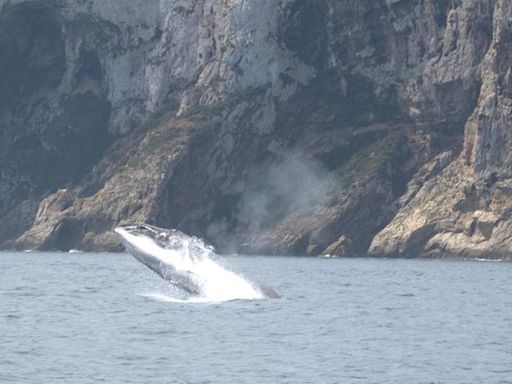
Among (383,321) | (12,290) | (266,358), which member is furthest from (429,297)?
(266,358)

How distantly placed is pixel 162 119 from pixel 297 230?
3068cm

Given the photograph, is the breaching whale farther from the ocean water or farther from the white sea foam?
the ocean water

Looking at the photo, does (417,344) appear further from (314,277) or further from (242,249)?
(242,249)

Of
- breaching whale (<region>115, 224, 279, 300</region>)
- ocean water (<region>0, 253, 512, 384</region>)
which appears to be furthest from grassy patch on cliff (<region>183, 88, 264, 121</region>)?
breaching whale (<region>115, 224, 279, 300</region>)

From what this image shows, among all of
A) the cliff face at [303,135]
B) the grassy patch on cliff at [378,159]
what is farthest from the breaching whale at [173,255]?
the grassy patch on cliff at [378,159]

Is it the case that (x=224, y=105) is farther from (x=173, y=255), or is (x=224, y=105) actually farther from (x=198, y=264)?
(x=173, y=255)

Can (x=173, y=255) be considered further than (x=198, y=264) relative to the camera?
No

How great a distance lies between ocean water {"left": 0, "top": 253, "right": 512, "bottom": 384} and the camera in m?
48.5

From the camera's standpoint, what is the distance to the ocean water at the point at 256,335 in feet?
159

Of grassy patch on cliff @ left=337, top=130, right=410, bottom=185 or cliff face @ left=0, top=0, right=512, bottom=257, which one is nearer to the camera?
cliff face @ left=0, top=0, right=512, bottom=257

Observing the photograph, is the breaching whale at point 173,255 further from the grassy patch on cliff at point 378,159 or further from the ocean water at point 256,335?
the grassy patch on cliff at point 378,159

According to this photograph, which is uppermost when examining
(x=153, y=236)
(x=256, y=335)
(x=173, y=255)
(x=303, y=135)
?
(x=303, y=135)

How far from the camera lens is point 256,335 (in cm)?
5806

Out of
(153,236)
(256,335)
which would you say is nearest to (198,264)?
(153,236)
